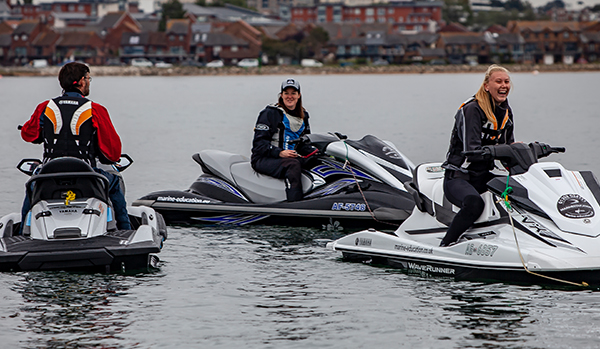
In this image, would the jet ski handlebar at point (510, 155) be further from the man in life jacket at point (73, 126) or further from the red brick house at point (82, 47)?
the red brick house at point (82, 47)

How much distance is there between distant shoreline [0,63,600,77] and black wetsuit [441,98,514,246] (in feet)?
369

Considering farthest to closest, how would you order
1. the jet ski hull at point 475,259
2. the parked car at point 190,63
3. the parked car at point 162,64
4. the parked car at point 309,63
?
the parked car at point 190,63
the parked car at point 162,64
the parked car at point 309,63
the jet ski hull at point 475,259

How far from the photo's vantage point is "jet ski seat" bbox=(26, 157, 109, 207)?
7.07m

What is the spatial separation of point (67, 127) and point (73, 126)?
52 mm

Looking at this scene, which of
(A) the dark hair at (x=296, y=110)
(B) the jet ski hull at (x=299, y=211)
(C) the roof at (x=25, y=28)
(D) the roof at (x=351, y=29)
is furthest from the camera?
(D) the roof at (x=351, y=29)


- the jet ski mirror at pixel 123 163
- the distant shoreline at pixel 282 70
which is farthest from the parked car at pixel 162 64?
the jet ski mirror at pixel 123 163

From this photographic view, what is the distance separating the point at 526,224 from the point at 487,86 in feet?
3.89

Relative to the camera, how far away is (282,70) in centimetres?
12188

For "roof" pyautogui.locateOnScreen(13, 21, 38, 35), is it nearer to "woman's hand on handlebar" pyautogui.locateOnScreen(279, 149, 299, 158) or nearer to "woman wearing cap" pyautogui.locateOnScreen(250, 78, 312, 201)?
"woman wearing cap" pyautogui.locateOnScreen(250, 78, 312, 201)

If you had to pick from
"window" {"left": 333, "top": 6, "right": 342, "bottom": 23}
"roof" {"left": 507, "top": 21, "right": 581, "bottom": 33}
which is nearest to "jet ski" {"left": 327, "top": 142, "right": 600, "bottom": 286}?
"roof" {"left": 507, "top": 21, "right": 581, "bottom": 33}

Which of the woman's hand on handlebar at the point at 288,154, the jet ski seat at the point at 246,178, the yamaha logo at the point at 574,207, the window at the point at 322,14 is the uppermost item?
the window at the point at 322,14

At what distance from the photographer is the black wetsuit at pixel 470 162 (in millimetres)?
6801

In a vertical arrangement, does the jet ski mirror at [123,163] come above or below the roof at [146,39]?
below

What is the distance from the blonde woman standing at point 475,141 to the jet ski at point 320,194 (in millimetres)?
2098
